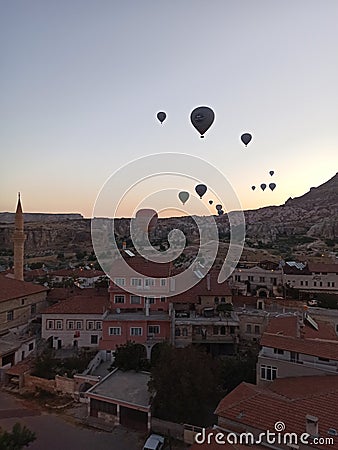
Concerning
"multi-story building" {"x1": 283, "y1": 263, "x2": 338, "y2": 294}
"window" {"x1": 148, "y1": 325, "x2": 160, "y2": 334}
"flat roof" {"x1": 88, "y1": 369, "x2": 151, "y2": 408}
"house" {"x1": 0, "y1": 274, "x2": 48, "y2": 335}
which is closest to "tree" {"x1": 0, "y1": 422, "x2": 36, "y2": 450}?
"flat roof" {"x1": 88, "y1": 369, "x2": 151, "y2": 408}

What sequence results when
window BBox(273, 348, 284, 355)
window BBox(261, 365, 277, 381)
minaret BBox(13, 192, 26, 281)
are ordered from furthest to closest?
minaret BBox(13, 192, 26, 281), window BBox(273, 348, 284, 355), window BBox(261, 365, 277, 381)

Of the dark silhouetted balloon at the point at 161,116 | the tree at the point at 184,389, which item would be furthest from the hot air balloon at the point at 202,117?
the tree at the point at 184,389

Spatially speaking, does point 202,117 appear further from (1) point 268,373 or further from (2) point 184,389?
(2) point 184,389

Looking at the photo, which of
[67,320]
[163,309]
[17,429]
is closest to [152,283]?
[163,309]

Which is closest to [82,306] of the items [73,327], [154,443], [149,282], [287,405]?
[73,327]

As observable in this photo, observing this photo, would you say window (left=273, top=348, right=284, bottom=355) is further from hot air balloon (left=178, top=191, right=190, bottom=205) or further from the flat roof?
hot air balloon (left=178, top=191, right=190, bottom=205)
